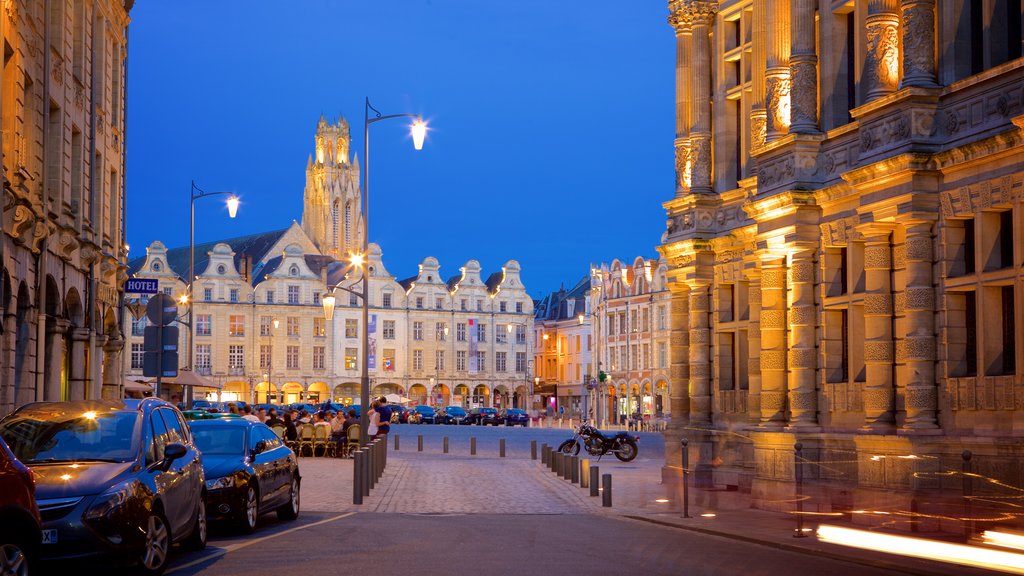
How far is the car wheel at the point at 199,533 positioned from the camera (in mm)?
14797

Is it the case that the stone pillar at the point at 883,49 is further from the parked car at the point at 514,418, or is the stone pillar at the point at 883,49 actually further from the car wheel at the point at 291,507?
the parked car at the point at 514,418

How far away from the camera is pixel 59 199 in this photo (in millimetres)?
28438

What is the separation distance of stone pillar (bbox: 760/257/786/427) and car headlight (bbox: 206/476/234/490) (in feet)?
39.3

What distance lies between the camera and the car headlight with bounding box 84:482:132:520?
1137cm

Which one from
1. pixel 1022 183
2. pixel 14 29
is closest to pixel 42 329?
pixel 14 29

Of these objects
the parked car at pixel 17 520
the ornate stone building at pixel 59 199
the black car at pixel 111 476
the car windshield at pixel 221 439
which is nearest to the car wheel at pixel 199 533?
the black car at pixel 111 476

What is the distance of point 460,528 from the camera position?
59.4ft

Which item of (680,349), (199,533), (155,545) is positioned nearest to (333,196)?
(680,349)

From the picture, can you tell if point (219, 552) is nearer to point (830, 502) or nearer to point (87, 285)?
point (830, 502)

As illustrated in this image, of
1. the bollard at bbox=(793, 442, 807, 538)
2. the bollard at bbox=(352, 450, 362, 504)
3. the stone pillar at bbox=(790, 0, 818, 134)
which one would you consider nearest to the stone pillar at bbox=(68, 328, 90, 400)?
the bollard at bbox=(352, 450, 362, 504)

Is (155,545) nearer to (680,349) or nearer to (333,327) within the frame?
(680,349)

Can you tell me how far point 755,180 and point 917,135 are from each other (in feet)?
23.8

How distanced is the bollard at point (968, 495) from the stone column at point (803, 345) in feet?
28.2

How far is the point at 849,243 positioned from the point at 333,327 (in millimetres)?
97748
